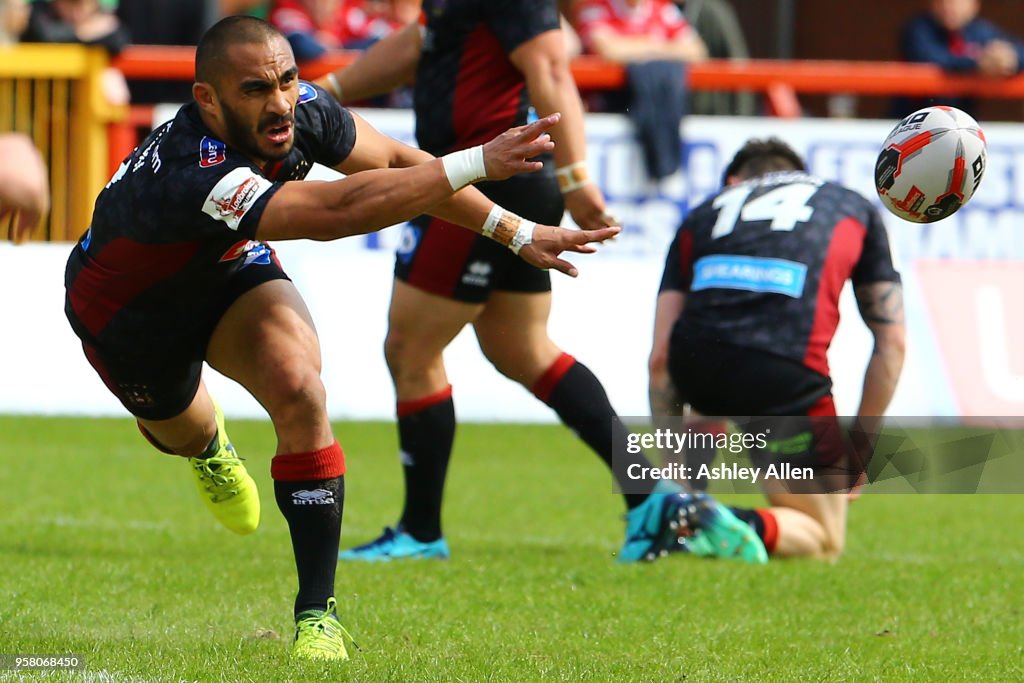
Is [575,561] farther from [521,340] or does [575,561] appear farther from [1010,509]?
[1010,509]

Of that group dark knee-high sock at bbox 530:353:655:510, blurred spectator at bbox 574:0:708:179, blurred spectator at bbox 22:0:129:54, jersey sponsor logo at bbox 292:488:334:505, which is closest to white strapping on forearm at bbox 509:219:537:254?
jersey sponsor logo at bbox 292:488:334:505

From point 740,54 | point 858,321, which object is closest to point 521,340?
point 858,321

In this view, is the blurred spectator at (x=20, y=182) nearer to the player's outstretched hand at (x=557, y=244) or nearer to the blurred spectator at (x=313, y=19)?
the player's outstretched hand at (x=557, y=244)

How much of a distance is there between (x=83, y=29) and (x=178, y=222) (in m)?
8.02

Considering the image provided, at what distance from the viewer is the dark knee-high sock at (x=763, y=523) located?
642 cm

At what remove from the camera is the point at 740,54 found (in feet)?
46.4

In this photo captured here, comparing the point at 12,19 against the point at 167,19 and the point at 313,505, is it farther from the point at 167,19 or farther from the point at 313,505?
the point at 313,505

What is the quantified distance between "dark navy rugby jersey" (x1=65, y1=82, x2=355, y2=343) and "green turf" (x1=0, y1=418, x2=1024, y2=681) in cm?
98

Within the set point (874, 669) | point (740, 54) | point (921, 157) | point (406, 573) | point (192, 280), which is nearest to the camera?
point (874, 669)

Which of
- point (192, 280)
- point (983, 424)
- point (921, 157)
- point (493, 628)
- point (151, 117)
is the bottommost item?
point (983, 424)

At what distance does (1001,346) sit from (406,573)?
6143 mm

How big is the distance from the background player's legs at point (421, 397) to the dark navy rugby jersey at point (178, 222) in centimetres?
125

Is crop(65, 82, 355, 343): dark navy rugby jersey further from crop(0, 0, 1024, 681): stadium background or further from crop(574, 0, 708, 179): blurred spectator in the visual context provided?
crop(574, 0, 708, 179): blurred spectator

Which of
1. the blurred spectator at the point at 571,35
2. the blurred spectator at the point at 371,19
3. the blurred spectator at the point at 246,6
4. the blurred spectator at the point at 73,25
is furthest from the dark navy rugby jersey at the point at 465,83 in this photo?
the blurred spectator at the point at 371,19
